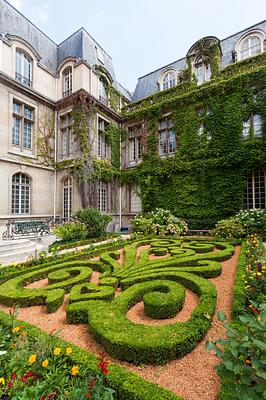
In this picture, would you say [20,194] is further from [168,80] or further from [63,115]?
[168,80]

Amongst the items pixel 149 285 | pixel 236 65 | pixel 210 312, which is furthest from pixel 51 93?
pixel 210 312

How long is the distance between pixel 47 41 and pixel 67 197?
43.0 feet

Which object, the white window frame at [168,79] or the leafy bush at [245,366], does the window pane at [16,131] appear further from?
the leafy bush at [245,366]

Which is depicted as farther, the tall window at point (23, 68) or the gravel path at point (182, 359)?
the tall window at point (23, 68)

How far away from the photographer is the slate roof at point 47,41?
44.0ft

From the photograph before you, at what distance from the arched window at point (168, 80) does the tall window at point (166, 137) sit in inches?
153

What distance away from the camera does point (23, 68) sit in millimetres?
13672

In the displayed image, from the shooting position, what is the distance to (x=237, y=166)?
12.5 m

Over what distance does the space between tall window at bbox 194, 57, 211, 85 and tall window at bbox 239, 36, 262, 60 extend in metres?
2.35

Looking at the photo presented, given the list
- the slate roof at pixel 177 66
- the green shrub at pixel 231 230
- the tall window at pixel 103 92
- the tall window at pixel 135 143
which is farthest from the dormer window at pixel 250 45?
the green shrub at pixel 231 230

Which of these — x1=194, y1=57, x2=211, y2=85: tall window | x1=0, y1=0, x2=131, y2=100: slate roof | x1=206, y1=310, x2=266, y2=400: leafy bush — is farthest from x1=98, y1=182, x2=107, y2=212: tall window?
x1=206, y1=310, x2=266, y2=400: leafy bush

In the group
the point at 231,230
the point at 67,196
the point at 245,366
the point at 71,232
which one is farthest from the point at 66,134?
the point at 245,366

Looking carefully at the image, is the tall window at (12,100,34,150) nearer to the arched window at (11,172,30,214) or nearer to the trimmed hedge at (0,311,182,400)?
the arched window at (11,172,30,214)

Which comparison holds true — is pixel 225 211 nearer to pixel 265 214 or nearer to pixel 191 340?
pixel 265 214
